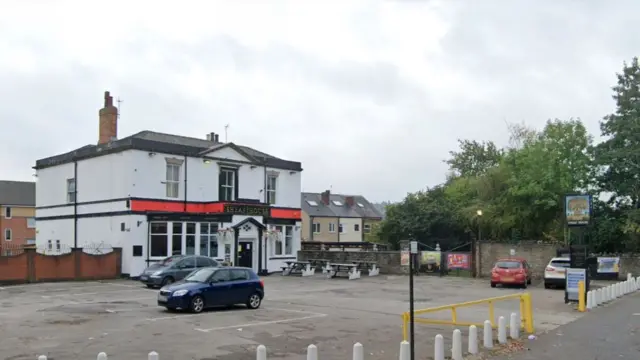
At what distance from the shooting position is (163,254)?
1348 inches

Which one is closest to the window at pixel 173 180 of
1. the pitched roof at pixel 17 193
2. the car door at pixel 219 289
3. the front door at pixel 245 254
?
the front door at pixel 245 254

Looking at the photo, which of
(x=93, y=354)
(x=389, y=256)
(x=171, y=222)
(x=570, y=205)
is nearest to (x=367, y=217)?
(x=389, y=256)

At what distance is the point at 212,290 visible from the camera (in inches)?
736

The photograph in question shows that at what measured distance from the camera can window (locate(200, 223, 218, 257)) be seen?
3619 cm

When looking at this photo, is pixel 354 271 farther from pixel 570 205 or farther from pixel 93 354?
pixel 93 354

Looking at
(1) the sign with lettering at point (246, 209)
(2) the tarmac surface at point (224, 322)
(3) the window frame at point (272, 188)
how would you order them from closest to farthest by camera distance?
(2) the tarmac surface at point (224, 322)
(1) the sign with lettering at point (246, 209)
(3) the window frame at point (272, 188)

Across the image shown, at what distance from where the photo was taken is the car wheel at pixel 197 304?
1817cm

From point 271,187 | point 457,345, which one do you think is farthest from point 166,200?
point 457,345

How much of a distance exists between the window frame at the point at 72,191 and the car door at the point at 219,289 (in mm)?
21530

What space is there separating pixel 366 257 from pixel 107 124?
18.9 m

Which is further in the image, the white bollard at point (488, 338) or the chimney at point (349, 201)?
Answer: the chimney at point (349, 201)

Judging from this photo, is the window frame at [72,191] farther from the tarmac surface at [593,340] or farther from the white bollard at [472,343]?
the white bollard at [472,343]

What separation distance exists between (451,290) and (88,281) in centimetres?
1802

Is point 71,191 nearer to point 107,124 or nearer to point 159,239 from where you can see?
point 107,124
